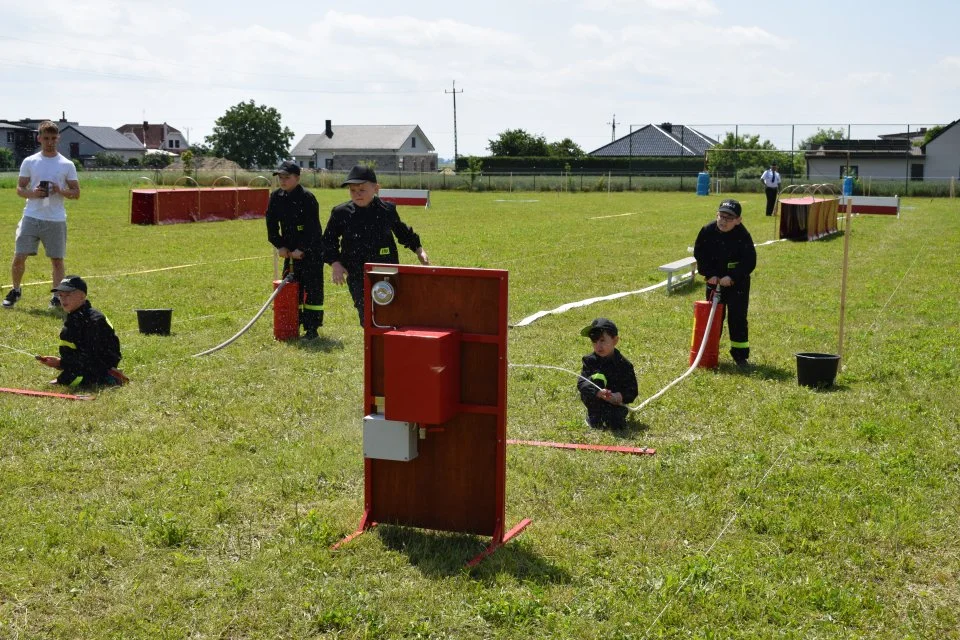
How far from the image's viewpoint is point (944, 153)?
77.3 meters

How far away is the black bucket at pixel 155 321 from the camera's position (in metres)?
11.1

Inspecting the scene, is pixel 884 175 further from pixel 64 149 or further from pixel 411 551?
pixel 64 149

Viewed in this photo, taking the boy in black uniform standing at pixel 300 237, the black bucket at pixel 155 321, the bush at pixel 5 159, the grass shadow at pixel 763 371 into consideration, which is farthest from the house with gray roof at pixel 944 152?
the bush at pixel 5 159

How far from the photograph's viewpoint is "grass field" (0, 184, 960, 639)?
179 inches

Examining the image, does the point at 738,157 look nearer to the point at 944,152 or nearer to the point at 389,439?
the point at 944,152

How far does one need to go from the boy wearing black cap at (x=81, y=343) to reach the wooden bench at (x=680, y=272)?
354 inches

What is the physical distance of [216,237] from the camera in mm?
24703

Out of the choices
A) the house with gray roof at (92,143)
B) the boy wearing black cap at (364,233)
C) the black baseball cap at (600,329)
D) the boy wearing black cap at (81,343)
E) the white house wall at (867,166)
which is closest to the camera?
the black baseball cap at (600,329)

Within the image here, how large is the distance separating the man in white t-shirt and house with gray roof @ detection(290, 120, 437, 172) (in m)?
109

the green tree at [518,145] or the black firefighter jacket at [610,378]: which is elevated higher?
the green tree at [518,145]

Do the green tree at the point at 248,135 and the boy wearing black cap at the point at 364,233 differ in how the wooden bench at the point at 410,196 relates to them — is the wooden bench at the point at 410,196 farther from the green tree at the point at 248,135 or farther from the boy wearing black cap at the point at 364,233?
the green tree at the point at 248,135

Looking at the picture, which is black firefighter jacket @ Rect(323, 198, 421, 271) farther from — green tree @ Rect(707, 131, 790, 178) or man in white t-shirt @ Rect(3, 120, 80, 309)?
green tree @ Rect(707, 131, 790, 178)

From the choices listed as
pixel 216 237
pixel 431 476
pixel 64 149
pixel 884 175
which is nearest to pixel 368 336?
pixel 431 476

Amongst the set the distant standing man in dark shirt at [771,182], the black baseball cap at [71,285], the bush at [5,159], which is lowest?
the black baseball cap at [71,285]
